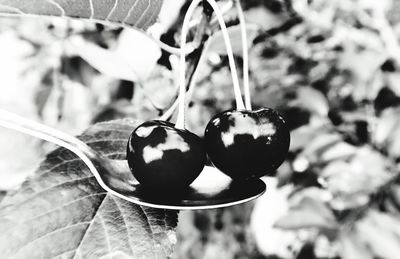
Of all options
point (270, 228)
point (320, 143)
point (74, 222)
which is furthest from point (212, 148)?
point (270, 228)

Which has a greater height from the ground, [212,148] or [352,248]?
[212,148]

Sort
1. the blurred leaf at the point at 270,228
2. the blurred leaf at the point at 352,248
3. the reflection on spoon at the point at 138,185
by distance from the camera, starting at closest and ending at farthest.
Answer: the reflection on spoon at the point at 138,185 → the blurred leaf at the point at 352,248 → the blurred leaf at the point at 270,228

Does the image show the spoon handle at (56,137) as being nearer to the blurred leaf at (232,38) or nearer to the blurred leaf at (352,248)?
the blurred leaf at (232,38)

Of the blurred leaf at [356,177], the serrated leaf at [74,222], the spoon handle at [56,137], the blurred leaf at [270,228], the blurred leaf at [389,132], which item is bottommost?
the blurred leaf at [270,228]

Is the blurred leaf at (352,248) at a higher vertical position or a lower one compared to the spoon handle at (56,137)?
lower

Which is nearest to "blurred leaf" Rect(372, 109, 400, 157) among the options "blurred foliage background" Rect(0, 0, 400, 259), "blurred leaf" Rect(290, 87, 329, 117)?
"blurred foliage background" Rect(0, 0, 400, 259)

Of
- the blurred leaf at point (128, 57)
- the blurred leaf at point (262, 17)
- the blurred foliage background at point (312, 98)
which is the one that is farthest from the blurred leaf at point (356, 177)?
the blurred leaf at point (128, 57)

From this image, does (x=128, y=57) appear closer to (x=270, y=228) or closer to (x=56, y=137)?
(x=56, y=137)
